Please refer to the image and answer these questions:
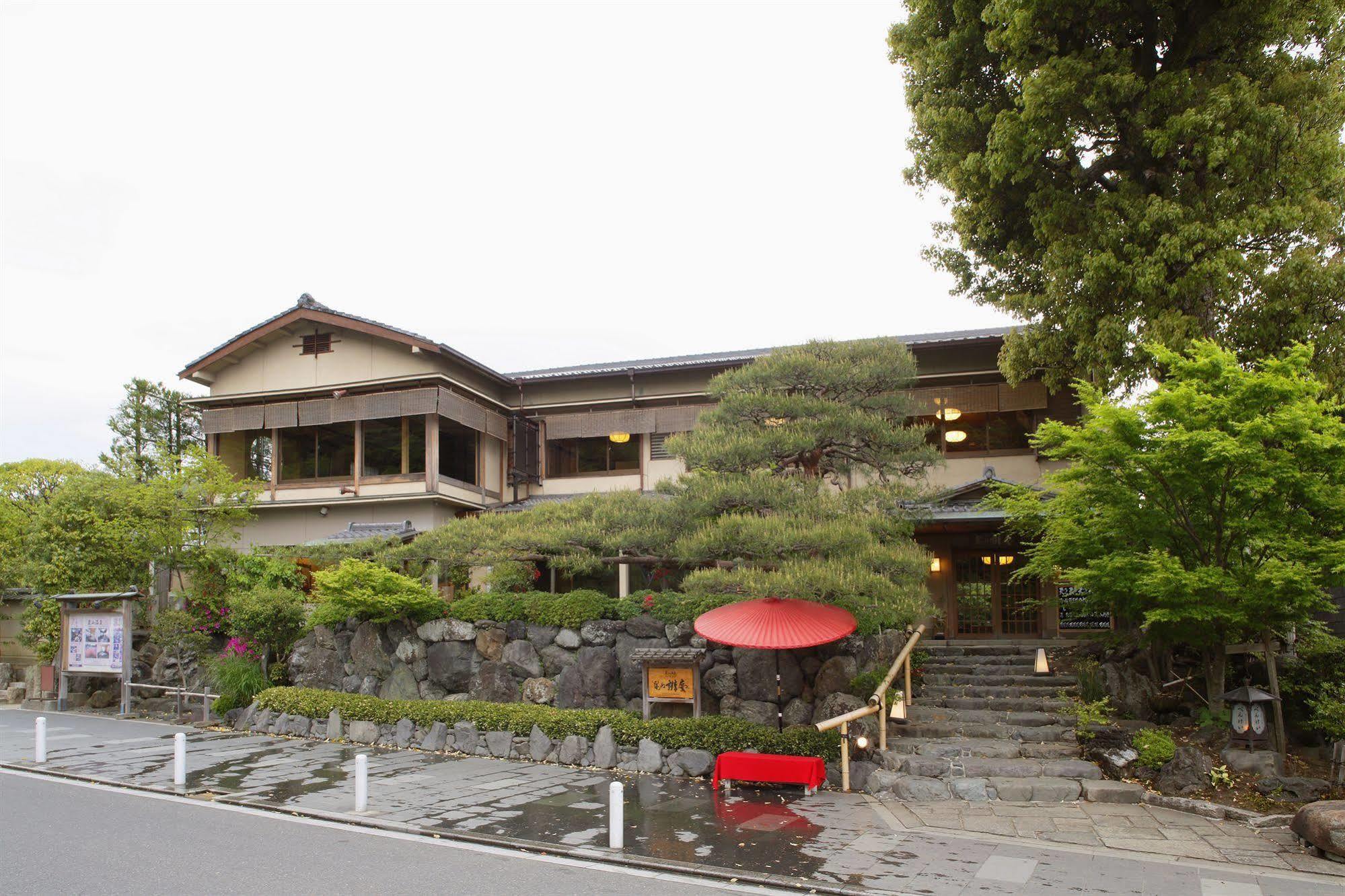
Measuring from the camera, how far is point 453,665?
15.7m

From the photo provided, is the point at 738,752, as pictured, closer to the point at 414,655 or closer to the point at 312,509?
the point at 414,655

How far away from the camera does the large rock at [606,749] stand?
13586mm

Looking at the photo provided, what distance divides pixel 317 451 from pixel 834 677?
18145 millimetres

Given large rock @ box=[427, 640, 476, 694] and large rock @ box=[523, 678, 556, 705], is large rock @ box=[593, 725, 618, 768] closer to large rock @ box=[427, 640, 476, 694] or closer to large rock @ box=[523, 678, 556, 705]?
large rock @ box=[523, 678, 556, 705]

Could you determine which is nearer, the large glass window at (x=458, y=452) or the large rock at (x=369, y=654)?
the large rock at (x=369, y=654)

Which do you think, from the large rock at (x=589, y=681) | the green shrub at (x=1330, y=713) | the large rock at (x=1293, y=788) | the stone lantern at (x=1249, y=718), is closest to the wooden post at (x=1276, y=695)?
the stone lantern at (x=1249, y=718)

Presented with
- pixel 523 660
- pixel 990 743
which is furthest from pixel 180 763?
pixel 990 743

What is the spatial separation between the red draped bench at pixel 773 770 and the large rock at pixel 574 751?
2759 mm

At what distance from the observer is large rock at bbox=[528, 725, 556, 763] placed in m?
14.1

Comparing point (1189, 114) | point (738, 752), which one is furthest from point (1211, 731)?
point (1189, 114)

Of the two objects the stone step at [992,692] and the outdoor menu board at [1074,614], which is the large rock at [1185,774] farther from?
the outdoor menu board at [1074,614]

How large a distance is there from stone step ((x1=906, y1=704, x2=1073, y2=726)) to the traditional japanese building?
686cm

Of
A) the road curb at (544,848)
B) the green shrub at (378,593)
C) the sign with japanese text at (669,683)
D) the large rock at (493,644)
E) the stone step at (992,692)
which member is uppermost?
the green shrub at (378,593)

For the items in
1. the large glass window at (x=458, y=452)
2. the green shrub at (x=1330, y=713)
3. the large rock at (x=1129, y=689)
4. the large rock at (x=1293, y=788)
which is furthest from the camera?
the large glass window at (x=458, y=452)
